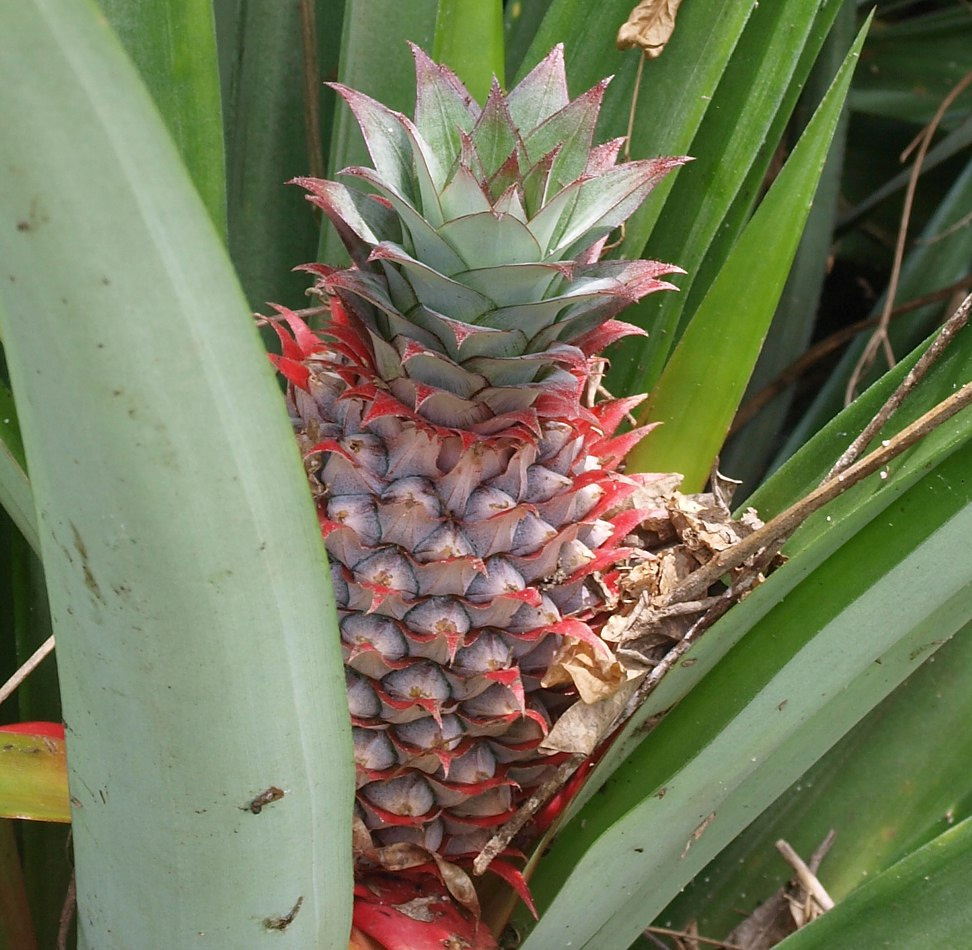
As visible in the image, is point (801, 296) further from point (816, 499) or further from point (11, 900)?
point (11, 900)

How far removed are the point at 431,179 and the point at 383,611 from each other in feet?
0.87

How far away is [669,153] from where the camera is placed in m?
0.72

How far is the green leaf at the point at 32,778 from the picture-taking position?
0.57 meters

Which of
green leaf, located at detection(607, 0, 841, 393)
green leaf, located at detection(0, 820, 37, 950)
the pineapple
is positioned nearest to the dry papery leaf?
the pineapple

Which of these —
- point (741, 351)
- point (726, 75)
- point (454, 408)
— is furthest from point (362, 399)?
point (726, 75)

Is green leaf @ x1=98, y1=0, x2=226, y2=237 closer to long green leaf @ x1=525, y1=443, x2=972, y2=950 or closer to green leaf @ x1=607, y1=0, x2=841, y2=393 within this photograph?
green leaf @ x1=607, y1=0, x2=841, y2=393

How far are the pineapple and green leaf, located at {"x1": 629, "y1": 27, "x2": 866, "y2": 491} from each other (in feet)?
0.30

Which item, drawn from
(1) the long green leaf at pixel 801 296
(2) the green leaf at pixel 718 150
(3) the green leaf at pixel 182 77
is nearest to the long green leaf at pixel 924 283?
(1) the long green leaf at pixel 801 296

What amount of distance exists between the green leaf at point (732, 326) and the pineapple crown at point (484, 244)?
135 mm

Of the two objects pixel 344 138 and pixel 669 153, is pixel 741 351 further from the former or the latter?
pixel 344 138

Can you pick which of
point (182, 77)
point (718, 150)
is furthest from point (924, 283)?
point (182, 77)

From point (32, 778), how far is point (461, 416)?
1.09 ft

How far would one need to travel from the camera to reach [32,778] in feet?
1.90

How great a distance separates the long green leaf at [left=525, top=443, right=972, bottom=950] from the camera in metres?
0.50
